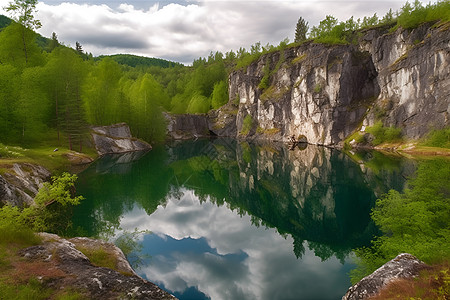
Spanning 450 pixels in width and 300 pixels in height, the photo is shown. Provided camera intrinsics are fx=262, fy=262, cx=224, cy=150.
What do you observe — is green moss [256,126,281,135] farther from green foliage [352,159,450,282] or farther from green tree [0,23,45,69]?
green foliage [352,159,450,282]

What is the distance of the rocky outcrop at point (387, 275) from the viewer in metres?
10.5

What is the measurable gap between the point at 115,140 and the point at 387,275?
69517mm

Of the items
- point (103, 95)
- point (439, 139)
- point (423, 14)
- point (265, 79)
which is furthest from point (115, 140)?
point (423, 14)

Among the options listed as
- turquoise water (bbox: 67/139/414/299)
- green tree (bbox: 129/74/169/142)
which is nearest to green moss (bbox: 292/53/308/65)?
green tree (bbox: 129/74/169/142)

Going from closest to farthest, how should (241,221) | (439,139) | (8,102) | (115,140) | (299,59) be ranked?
(241,221), (8,102), (439,139), (115,140), (299,59)

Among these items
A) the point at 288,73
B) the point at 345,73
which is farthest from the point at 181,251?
the point at 288,73

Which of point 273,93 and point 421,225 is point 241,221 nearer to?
point 421,225

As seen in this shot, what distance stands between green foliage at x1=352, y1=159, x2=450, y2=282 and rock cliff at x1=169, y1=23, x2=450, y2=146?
61712 millimetres

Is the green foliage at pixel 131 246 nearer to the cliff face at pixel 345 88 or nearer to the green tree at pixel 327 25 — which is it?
the cliff face at pixel 345 88

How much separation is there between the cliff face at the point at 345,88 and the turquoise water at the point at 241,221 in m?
32.6

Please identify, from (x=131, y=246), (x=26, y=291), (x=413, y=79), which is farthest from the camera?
(x=413, y=79)

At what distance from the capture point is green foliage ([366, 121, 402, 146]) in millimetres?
75938

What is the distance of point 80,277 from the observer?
11555 mm

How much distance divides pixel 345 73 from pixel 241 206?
8139cm
